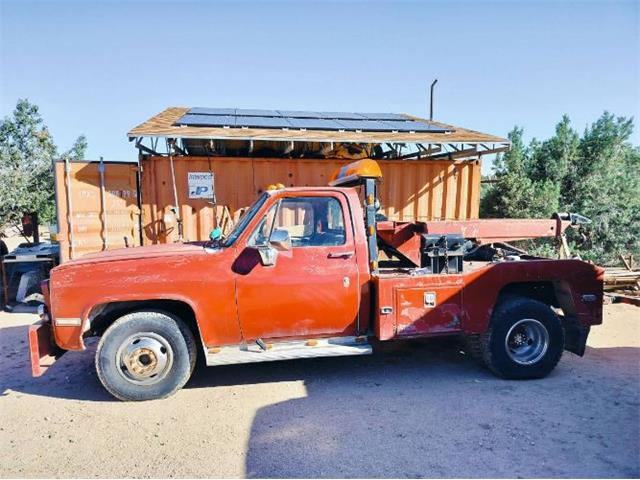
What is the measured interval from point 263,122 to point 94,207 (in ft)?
12.5

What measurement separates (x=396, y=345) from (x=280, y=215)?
8.71ft

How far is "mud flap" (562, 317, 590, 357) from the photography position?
14.9ft

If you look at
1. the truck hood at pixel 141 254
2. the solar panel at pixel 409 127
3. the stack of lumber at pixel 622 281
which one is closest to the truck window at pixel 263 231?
the truck hood at pixel 141 254

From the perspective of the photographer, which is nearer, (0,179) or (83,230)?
(83,230)

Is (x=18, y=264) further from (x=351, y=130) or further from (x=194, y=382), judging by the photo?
(x=351, y=130)

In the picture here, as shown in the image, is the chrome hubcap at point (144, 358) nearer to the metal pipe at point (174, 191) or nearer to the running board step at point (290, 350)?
the running board step at point (290, 350)

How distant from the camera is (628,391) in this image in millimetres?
4070

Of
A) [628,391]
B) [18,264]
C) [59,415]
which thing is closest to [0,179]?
[18,264]

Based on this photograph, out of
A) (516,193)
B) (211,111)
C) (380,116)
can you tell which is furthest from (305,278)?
(516,193)

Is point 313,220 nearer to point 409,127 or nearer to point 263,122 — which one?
point 263,122

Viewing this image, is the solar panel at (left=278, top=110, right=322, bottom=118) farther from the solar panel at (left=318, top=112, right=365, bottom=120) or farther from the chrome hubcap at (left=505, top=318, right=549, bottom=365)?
the chrome hubcap at (left=505, top=318, right=549, bottom=365)

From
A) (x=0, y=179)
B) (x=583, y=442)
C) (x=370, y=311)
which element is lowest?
(x=583, y=442)

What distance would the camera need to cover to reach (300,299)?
4.06 metres

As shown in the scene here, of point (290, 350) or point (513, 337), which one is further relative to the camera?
point (513, 337)
